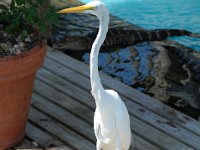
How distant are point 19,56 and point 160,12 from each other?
467cm

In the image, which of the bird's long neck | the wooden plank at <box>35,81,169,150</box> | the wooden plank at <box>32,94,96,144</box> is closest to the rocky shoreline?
the wooden plank at <box>35,81,169,150</box>

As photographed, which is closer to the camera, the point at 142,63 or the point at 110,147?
the point at 110,147

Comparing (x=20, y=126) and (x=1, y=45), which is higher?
(x=1, y=45)

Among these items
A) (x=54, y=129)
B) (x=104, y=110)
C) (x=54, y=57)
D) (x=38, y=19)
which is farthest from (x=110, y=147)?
(x=54, y=57)

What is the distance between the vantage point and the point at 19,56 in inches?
109

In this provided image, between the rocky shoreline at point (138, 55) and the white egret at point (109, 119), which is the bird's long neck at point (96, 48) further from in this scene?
the rocky shoreline at point (138, 55)

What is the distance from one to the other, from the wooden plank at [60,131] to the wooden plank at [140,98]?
0.57 metres

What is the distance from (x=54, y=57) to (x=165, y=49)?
138 cm

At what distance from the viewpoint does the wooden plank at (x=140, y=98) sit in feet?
11.2

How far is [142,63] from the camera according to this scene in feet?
16.0

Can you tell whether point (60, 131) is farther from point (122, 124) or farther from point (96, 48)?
point (96, 48)

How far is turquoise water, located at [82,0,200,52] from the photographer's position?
22.6 ft

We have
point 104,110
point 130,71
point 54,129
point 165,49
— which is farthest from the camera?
point 165,49

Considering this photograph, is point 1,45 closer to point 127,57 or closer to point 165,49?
point 127,57
